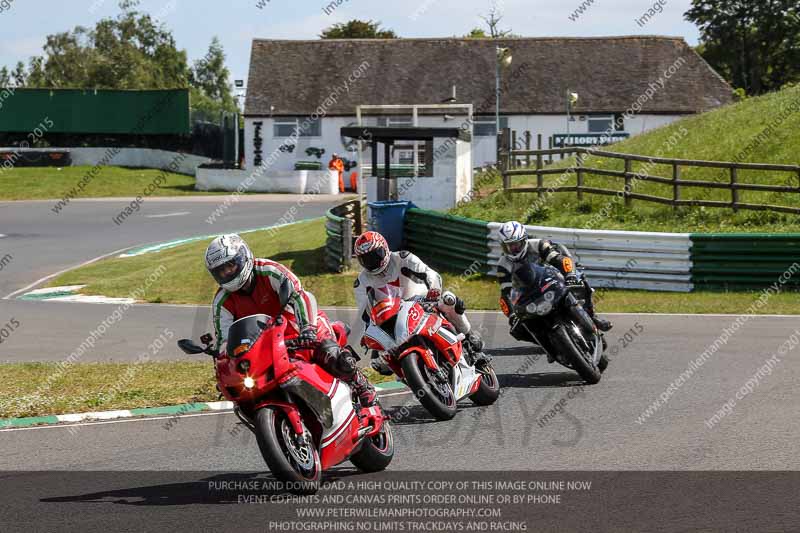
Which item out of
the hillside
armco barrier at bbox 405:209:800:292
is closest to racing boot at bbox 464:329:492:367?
armco barrier at bbox 405:209:800:292

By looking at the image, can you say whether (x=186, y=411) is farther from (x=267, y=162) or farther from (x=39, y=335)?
(x=267, y=162)

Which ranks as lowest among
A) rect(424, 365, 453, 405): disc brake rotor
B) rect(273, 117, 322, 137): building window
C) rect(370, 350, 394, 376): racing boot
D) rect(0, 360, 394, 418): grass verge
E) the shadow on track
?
rect(0, 360, 394, 418): grass verge

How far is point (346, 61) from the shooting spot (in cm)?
5741

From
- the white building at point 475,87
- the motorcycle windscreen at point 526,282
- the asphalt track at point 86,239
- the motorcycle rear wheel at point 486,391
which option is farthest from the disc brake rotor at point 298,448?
the white building at point 475,87

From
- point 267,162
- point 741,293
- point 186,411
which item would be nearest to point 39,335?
point 186,411

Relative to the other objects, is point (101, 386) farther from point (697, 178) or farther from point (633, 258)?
point (697, 178)

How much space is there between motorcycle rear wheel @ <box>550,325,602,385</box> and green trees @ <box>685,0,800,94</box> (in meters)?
63.3

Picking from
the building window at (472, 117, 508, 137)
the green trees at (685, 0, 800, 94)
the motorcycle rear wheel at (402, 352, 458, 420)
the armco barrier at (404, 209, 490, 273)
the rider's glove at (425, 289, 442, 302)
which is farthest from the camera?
the green trees at (685, 0, 800, 94)

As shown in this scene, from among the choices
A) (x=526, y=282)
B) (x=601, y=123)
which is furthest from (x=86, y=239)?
(x=601, y=123)

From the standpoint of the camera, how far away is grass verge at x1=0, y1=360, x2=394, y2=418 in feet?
35.8

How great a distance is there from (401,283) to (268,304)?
95.4 inches

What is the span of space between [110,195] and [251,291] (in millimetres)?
43901

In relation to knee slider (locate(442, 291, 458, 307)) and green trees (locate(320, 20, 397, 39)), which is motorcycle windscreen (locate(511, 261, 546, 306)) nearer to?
knee slider (locate(442, 291, 458, 307))

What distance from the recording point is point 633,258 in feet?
65.7
